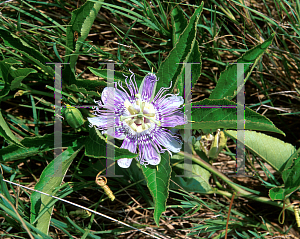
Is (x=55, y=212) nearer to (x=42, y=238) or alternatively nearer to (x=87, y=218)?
(x=87, y=218)

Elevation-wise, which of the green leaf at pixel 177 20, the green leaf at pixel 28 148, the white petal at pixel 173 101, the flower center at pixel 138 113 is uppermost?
the green leaf at pixel 177 20

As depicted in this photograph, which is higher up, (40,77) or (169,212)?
(40,77)

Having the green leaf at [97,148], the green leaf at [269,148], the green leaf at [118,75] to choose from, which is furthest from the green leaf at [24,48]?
the green leaf at [269,148]

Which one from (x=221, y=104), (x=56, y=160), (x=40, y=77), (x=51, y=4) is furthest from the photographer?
(x=51, y=4)

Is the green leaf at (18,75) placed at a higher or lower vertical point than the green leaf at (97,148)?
higher

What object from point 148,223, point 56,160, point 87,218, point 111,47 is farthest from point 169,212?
point 111,47

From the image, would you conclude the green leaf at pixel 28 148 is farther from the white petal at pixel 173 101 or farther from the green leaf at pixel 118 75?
the white petal at pixel 173 101

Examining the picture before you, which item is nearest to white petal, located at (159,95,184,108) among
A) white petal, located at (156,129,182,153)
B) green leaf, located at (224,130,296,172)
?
white petal, located at (156,129,182,153)
